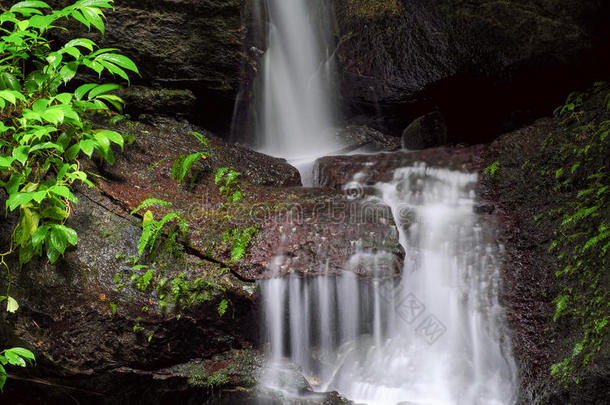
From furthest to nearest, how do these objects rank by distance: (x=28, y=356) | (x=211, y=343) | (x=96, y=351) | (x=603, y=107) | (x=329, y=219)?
1. (x=603, y=107)
2. (x=329, y=219)
3. (x=211, y=343)
4. (x=96, y=351)
5. (x=28, y=356)

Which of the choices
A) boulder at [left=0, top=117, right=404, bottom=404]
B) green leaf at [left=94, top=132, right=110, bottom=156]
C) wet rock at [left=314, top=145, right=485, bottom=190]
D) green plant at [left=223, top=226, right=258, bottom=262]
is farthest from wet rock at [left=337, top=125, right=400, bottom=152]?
green leaf at [left=94, top=132, right=110, bottom=156]

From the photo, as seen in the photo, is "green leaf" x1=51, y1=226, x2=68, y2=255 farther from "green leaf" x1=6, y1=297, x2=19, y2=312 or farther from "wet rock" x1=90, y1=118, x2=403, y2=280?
"wet rock" x1=90, y1=118, x2=403, y2=280

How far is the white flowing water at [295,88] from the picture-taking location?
7262mm

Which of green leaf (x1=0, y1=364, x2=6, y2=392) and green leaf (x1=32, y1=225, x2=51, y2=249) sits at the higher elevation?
green leaf (x1=32, y1=225, x2=51, y2=249)

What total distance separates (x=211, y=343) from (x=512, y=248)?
3056 millimetres

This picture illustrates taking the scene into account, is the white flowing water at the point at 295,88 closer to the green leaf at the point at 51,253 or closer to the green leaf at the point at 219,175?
the green leaf at the point at 219,175

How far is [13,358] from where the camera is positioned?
326 centimetres

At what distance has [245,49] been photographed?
6531mm

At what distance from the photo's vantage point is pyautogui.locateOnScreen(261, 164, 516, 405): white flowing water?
3838mm

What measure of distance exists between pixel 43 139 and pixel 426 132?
5.60m

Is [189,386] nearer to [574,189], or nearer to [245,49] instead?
[574,189]

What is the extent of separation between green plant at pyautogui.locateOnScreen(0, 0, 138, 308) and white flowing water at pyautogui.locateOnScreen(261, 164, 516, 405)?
6.04 ft

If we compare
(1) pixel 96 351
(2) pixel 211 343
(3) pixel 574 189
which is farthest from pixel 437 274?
(1) pixel 96 351

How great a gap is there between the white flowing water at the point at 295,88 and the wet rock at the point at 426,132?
1.21m
